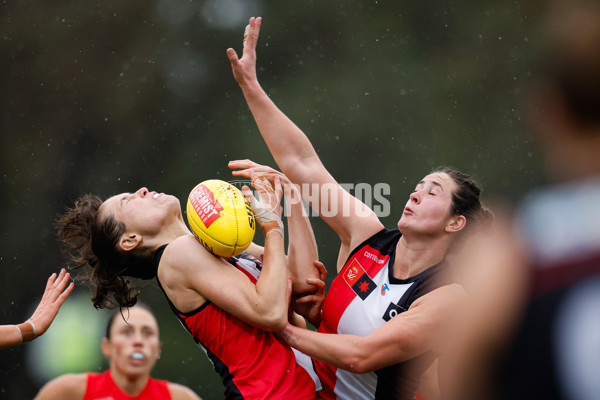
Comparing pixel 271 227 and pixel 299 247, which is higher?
pixel 271 227

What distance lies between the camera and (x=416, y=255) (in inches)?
145

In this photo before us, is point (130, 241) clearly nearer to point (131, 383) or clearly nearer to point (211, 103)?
point (131, 383)

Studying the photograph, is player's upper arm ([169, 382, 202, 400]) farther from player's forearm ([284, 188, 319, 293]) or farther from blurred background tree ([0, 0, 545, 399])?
blurred background tree ([0, 0, 545, 399])

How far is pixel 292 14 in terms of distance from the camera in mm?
13461

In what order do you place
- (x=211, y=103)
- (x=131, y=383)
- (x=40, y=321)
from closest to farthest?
(x=40, y=321) < (x=131, y=383) < (x=211, y=103)

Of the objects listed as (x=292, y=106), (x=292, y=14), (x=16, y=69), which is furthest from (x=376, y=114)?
(x=16, y=69)

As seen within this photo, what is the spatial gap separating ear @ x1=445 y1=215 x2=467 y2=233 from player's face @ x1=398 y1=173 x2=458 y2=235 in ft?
0.07

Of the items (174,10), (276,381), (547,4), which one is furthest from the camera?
(174,10)

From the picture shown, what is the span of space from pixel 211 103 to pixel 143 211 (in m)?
9.01

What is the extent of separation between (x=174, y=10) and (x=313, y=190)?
10214 millimetres

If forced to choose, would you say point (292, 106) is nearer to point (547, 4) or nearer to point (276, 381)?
point (276, 381)

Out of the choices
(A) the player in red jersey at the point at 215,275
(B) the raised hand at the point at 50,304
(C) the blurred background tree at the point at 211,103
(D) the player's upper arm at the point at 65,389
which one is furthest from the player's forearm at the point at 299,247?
(C) the blurred background tree at the point at 211,103

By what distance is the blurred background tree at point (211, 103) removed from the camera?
11.5 meters

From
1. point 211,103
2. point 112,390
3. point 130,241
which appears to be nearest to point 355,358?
point 130,241
